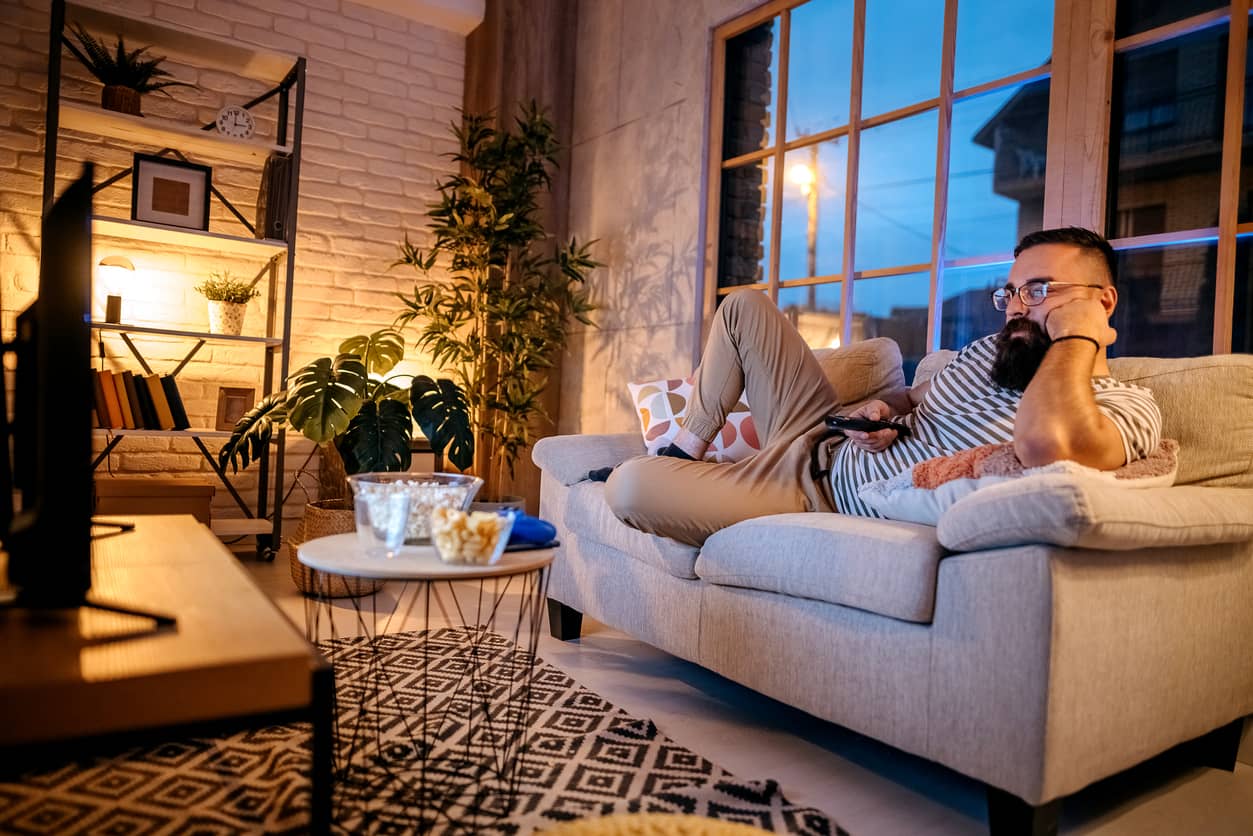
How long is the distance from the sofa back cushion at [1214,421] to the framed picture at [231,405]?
3313mm

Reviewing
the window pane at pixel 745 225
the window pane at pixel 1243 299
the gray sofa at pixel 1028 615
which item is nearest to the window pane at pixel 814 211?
the window pane at pixel 745 225

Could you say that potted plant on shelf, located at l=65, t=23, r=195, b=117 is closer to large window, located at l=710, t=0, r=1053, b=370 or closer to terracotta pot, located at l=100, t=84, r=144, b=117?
terracotta pot, located at l=100, t=84, r=144, b=117

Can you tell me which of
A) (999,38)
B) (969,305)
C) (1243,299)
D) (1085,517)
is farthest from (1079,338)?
(999,38)

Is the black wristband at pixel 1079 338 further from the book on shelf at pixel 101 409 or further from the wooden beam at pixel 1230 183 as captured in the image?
the book on shelf at pixel 101 409

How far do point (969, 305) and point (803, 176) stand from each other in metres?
0.96

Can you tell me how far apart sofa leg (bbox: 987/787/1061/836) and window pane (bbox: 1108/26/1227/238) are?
158 centimetres

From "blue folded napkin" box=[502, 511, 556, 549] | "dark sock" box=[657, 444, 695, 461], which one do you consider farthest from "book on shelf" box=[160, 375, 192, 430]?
"blue folded napkin" box=[502, 511, 556, 549]

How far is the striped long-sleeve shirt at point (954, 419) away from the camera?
5.55ft

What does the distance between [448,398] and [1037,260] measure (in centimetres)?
202

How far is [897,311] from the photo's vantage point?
2926 mm

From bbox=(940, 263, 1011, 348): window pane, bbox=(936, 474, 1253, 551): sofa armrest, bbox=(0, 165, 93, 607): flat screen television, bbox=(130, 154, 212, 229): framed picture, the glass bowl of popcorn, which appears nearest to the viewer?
bbox=(0, 165, 93, 607): flat screen television

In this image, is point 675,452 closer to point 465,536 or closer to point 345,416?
point 465,536

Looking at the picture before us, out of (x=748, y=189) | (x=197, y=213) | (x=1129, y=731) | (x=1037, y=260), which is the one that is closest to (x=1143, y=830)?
(x=1129, y=731)

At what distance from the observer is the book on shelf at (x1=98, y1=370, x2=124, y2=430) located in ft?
10.5
